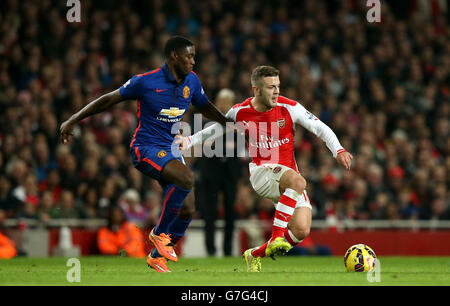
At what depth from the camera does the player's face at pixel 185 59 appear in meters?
7.82

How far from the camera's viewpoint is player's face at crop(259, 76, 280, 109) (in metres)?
8.38

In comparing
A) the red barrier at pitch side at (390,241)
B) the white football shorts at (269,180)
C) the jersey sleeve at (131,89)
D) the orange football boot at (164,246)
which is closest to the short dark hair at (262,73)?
the white football shorts at (269,180)

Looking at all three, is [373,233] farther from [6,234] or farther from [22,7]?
[22,7]

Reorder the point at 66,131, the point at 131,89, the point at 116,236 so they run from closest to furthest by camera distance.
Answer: the point at 66,131, the point at 131,89, the point at 116,236

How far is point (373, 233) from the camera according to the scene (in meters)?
13.7

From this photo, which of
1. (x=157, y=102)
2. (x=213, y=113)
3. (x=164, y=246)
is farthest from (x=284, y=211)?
(x=157, y=102)

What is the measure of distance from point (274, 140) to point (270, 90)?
53cm

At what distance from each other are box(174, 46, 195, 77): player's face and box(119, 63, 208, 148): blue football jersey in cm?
14

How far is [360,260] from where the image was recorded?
7941 millimetres

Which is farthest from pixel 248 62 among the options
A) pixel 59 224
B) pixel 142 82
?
pixel 142 82

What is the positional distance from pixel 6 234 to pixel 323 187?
18.2 ft

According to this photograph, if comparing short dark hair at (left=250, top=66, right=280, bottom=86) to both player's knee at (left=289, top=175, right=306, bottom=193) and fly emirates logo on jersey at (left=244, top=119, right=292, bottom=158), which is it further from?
player's knee at (left=289, top=175, right=306, bottom=193)

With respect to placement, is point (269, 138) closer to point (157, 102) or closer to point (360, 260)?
point (157, 102)

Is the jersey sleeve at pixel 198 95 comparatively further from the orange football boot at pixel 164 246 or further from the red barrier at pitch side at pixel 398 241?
the red barrier at pitch side at pixel 398 241
